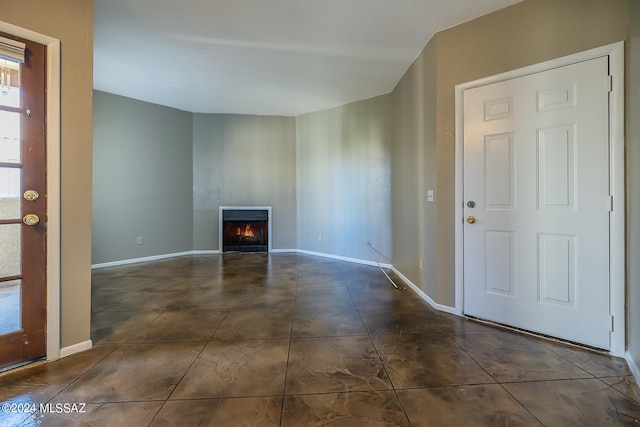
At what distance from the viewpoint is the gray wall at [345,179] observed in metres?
4.49

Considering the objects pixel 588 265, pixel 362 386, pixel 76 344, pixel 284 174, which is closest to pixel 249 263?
pixel 284 174

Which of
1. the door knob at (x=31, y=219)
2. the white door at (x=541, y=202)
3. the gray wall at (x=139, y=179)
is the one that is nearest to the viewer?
the door knob at (x=31, y=219)

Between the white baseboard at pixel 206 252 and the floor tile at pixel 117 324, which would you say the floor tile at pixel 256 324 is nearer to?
the floor tile at pixel 117 324

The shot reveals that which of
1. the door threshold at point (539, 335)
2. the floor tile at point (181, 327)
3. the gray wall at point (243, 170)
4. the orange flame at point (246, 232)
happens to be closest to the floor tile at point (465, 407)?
the door threshold at point (539, 335)

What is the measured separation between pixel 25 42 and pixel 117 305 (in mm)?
2323

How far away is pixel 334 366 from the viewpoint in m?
1.75

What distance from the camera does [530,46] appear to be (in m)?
2.18

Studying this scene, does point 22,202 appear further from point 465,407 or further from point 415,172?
point 415,172

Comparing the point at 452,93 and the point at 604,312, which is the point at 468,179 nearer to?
the point at 452,93

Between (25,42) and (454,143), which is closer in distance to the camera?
(25,42)

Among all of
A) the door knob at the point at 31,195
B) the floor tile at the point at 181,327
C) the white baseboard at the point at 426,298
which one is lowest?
the floor tile at the point at 181,327

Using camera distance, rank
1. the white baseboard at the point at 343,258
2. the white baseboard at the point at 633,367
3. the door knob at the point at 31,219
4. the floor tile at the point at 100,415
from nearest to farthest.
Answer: the floor tile at the point at 100,415, the white baseboard at the point at 633,367, the door knob at the point at 31,219, the white baseboard at the point at 343,258

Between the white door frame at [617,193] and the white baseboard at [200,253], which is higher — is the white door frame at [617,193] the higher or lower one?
the higher one

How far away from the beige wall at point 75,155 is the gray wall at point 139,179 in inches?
122
